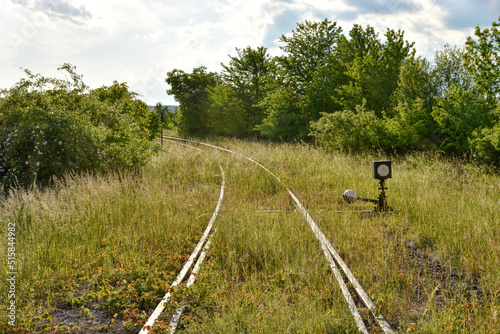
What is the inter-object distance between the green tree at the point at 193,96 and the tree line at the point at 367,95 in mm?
2879

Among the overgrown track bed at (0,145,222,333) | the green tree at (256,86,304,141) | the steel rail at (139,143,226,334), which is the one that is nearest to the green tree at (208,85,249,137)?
the green tree at (256,86,304,141)

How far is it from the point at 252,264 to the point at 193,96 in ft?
116

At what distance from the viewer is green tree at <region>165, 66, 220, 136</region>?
38.2 m

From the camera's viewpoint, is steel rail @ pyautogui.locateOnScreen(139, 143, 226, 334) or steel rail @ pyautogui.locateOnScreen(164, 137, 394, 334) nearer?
steel rail @ pyautogui.locateOnScreen(164, 137, 394, 334)

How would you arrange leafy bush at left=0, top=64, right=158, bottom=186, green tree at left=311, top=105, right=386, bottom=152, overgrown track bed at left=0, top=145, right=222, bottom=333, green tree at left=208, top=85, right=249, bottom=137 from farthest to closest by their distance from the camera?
green tree at left=208, top=85, right=249, bottom=137 → green tree at left=311, top=105, right=386, bottom=152 → leafy bush at left=0, top=64, right=158, bottom=186 → overgrown track bed at left=0, top=145, right=222, bottom=333

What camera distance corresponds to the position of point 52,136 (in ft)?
34.8

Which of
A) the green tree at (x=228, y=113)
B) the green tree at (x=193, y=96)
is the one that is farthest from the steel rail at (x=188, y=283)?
the green tree at (x=193, y=96)

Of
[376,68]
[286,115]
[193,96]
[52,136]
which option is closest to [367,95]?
[376,68]

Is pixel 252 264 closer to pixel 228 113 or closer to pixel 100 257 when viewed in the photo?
pixel 100 257

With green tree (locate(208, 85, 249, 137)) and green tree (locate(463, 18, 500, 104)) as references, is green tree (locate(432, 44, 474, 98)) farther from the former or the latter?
green tree (locate(208, 85, 249, 137))

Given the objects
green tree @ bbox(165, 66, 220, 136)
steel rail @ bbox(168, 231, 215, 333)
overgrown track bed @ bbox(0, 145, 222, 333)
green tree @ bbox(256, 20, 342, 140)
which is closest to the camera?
steel rail @ bbox(168, 231, 215, 333)

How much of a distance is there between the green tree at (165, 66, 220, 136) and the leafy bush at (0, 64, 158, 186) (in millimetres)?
25546

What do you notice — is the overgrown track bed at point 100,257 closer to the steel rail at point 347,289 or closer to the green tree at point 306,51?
the steel rail at point 347,289

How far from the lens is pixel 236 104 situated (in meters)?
32.3
